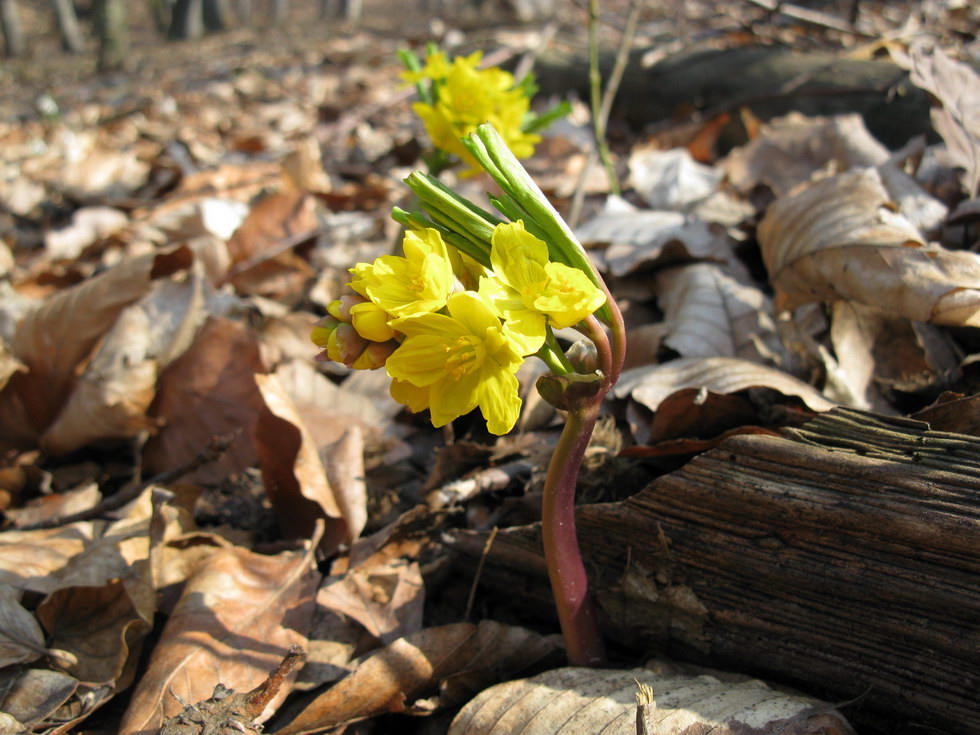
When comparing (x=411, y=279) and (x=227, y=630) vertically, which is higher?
(x=411, y=279)

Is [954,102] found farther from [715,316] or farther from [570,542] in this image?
[570,542]

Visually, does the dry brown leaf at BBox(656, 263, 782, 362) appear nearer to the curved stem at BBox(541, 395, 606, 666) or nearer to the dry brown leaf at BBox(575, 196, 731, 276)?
the dry brown leaf at BBox(575, 196, 731, 276)

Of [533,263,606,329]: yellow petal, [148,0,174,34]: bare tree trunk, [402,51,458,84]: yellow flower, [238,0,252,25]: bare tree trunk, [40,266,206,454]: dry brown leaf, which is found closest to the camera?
[533,263,606,329]: yellow petal

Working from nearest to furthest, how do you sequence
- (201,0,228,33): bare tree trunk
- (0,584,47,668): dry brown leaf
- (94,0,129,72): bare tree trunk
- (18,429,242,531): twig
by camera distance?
1. (0,584,47,668): dry brown leaf
2. (18,429,242,531): twig
3. (94,0,129,72): bare tree trunk
4. (201,0,228,33): bare tree trunk

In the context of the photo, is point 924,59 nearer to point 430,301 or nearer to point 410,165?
point 430,301

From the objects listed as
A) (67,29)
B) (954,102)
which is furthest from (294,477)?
(67,29)

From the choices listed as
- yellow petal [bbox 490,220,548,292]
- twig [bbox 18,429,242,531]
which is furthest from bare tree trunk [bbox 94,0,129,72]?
yellow petal [bbox 490,220,548,292]

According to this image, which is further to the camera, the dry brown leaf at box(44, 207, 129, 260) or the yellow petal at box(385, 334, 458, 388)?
the dry brown leaf at box(44, 207, 129, 260)
